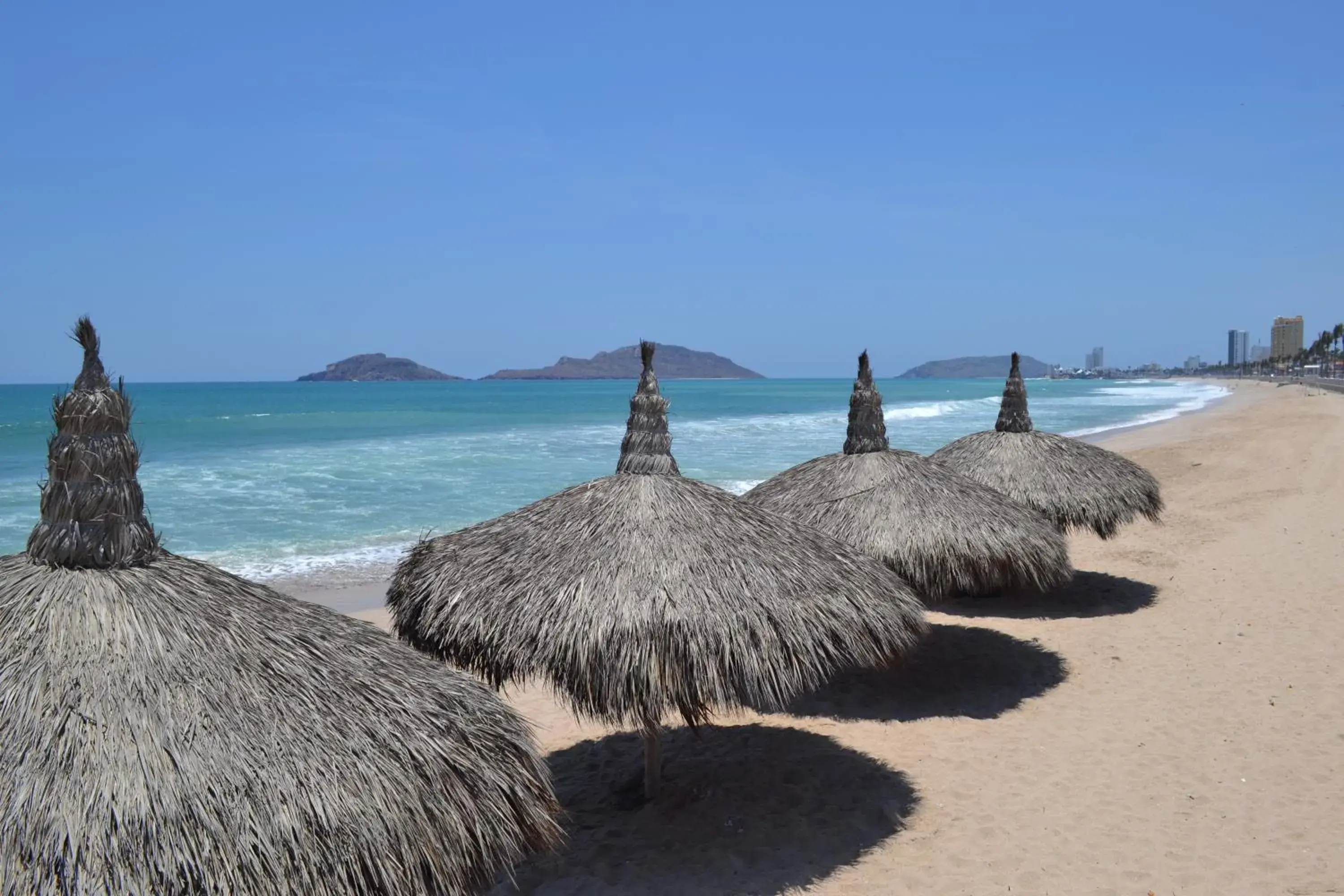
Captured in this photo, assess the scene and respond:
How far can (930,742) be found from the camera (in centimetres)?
596

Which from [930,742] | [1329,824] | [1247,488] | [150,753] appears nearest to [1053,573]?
[930,742]

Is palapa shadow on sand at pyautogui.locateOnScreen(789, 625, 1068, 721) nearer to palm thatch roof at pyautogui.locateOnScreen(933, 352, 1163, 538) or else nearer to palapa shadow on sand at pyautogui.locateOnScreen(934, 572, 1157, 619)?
palapa shadow on sand at pyautogui.locateOnScreen(934, 572, 1157, 619)

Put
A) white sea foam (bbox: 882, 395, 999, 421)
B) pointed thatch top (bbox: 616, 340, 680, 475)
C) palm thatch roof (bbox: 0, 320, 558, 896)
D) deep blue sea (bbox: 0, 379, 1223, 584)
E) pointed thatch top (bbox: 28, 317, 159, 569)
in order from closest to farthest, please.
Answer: palm thatch roof (bbox: 0, 320, 558, 896) → pointed thatch top (bbox: 28, 317, 159, 569) → pointed thatch top (bbox: 616, 340, 680, 475) → deep blue sea (bbox: 0, 379, 1223, 584) → white sea foam (bbox: 882, 395, 999, 421)

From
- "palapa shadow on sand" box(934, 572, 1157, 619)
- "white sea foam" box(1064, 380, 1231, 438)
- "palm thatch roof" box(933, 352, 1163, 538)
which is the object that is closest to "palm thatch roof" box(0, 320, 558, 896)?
"palm thatch roof" box(933, 352, 1163, 538)

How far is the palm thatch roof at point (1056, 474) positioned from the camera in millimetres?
8414

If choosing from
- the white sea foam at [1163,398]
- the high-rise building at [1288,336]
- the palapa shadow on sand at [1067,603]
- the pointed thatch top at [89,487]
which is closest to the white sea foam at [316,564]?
the palapa shadow on sand at [1067,603]

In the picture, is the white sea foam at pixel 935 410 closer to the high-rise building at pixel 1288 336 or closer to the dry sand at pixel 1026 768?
the dry sand at pixel 1026 768

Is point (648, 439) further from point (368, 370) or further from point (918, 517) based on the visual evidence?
point (368, 370)

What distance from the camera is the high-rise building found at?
144 metres

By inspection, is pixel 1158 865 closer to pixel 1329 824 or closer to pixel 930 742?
pixel 1329 824

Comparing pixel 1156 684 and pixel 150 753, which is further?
pixel 1156 684

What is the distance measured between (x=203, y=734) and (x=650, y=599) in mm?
1948

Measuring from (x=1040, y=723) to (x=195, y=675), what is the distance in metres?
5.15

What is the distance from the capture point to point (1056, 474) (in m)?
8.57
